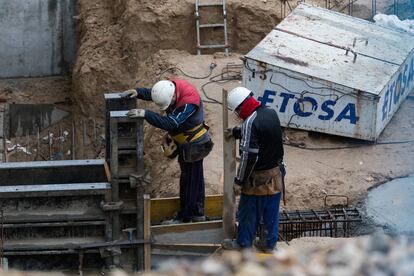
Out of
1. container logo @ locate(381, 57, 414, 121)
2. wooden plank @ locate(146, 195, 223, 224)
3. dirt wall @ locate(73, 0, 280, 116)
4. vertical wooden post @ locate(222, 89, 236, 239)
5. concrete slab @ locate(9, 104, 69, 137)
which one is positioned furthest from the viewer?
concrete slab @ locate(9, 104, 69, 137)

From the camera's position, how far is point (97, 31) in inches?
664

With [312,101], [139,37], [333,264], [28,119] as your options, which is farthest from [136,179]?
[28,119]

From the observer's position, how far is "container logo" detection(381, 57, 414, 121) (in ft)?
43.2

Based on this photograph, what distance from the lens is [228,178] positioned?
360 inches

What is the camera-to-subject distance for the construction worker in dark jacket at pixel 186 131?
933 cm

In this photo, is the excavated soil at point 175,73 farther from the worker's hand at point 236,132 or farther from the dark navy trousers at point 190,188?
the worker's hand at point 236,132

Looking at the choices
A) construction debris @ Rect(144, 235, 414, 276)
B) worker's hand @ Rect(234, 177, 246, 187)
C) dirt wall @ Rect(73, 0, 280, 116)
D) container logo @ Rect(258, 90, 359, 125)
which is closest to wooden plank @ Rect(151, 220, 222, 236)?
worker's hand @ Rect(234, 177, 246, 187)

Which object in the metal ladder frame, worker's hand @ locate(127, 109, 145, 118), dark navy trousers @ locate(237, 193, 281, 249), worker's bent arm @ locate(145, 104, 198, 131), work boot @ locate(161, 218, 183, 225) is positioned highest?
the metal ladder frame

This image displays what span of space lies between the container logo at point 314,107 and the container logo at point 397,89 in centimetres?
49

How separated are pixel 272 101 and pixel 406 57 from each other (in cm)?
215

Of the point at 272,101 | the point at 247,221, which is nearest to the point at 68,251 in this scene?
the point at 247,221

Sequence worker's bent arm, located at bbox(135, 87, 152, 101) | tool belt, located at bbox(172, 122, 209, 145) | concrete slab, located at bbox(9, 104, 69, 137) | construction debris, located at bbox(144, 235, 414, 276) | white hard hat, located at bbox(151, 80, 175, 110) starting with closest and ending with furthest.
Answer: construction debris, located at bbox(144, 235, 414, 276) < white hard hat, located at bbox(151, 80, 175, 110) < tool belt, located at bbox(172, 122, 209, 145) < worker's bent arm, located at bbox(135, 87, 152, 101) < concrete slab, located at bbox(9, 104, 69, 137)

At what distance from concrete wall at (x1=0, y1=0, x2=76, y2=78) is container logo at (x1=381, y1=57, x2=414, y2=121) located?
6.69m

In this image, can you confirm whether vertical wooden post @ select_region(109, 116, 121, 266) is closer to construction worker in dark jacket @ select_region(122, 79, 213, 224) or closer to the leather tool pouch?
construction worker in dark jacket @ select_region(122, 79, 213, 224)
